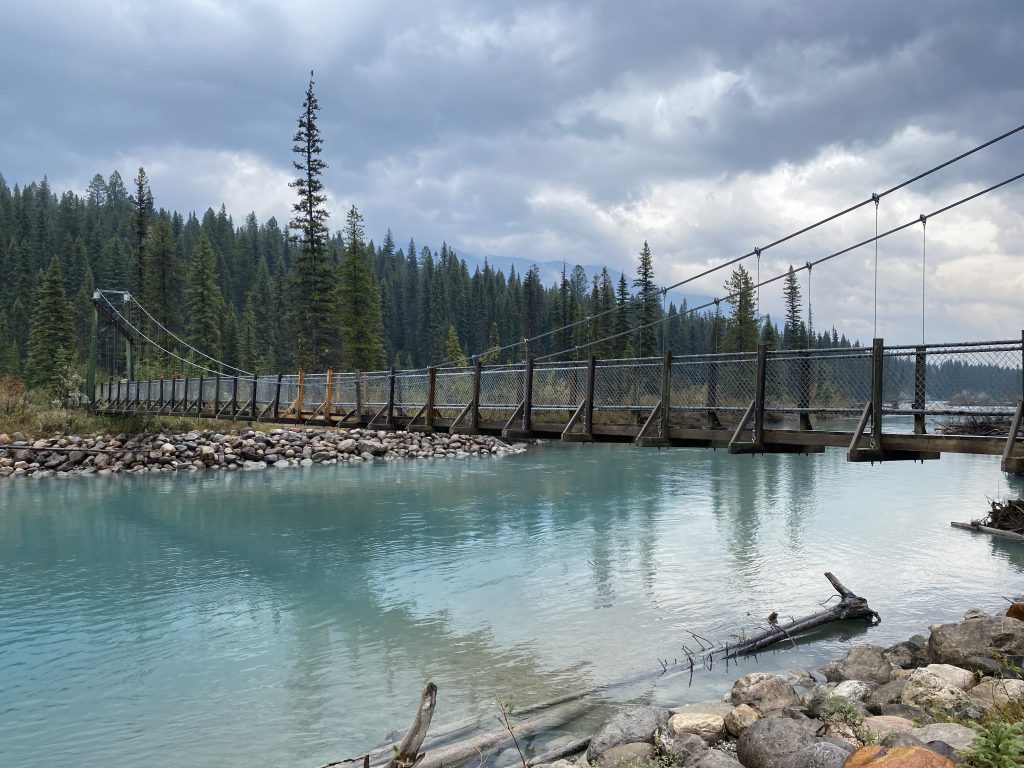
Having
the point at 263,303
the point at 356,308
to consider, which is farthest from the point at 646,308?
the point at 263,303

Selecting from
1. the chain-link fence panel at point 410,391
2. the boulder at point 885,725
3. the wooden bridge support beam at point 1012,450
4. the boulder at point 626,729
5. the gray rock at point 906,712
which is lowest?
the boulder at point 626,729

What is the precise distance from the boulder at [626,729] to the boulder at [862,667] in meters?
2.28

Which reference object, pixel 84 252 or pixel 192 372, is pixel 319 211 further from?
pixel 84 252

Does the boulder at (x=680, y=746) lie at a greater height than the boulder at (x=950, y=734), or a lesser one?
lesser

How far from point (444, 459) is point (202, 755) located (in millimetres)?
25848

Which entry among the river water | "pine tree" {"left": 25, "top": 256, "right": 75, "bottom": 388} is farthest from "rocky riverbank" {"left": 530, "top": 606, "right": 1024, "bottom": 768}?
"pine tree" {"left": 25, "top": 256, "right": 75, "bottom": 388}

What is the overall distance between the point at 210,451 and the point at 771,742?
2789 centimetres

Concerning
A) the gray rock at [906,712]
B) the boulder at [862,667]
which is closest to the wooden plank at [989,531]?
the boulder at [862,667]

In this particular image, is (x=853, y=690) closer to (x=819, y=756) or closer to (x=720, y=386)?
(x=819, y=756)

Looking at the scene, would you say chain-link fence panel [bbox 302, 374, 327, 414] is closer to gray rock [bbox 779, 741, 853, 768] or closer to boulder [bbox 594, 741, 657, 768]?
boulder [bbox 594, 741, 657, 768]

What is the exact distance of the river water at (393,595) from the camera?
7.54m

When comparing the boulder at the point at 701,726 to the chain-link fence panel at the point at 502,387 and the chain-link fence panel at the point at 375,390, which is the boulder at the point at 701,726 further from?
the chain-link fence panel at the point at 375,390

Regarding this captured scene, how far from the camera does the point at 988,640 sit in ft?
23.7

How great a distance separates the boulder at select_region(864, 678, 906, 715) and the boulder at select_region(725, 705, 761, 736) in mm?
1136
